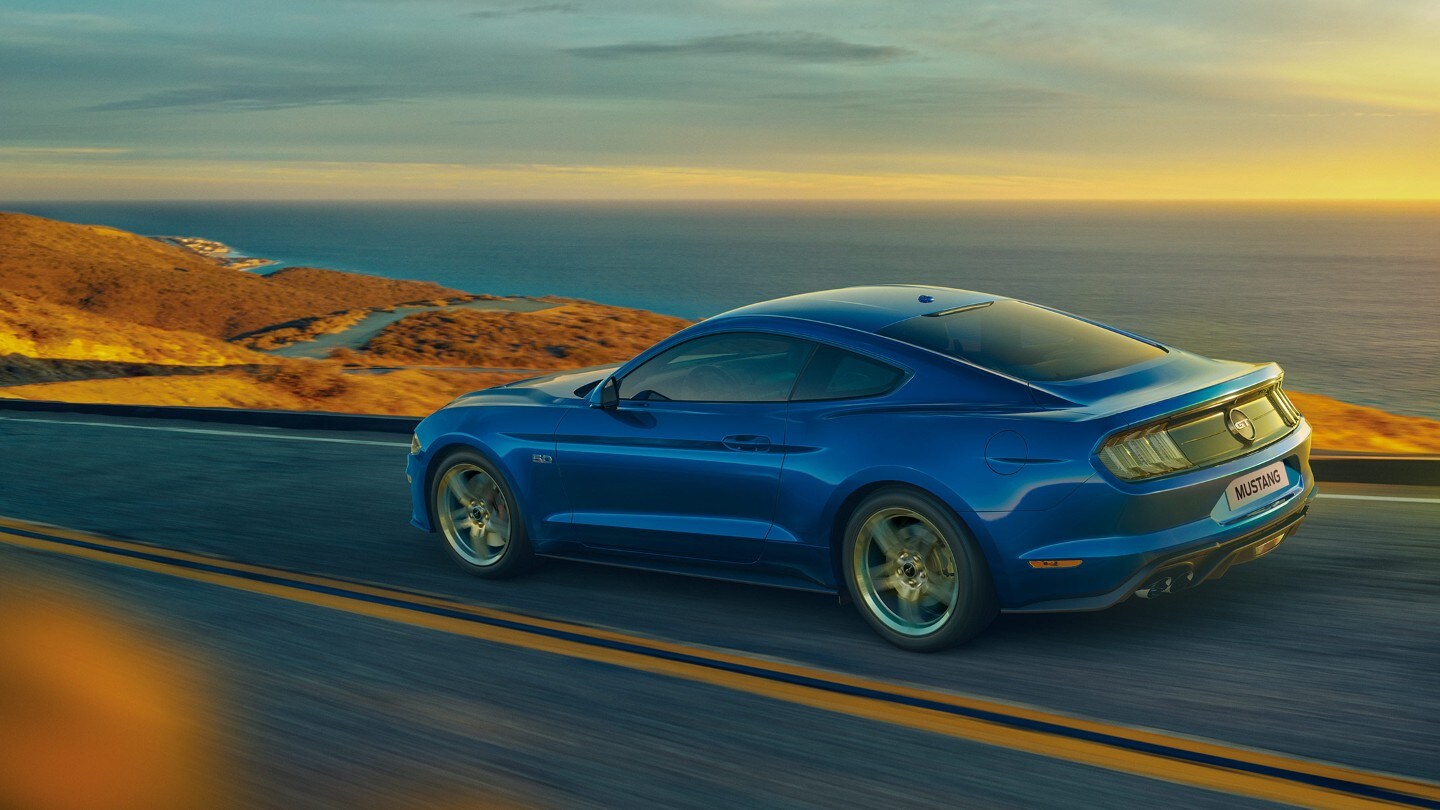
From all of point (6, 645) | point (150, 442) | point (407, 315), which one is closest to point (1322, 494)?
point (6, 645)

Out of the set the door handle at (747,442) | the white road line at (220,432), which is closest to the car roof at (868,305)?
the door handle at (747,442)

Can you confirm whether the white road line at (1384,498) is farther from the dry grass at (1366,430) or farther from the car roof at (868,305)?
the dry grass at (1366,430)

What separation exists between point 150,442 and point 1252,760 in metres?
10.9

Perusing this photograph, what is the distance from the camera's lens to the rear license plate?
5.18 m

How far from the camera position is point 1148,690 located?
481cm

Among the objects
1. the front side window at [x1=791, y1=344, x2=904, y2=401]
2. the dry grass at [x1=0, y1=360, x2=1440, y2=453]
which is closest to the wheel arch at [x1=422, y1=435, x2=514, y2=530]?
the front side window at [x1=791, y1=344, x2=904, y2=401]

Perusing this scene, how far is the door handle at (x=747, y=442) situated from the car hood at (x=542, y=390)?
115 cm

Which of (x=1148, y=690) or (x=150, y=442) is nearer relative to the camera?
(x=1148, y=690)

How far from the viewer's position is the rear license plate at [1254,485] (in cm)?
518

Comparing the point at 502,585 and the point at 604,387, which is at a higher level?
the point at 604,387

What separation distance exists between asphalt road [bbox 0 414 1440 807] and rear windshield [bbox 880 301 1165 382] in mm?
1099

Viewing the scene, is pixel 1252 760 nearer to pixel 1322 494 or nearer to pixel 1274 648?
pixel 1274 648

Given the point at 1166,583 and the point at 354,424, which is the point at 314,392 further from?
the point at 1166,583

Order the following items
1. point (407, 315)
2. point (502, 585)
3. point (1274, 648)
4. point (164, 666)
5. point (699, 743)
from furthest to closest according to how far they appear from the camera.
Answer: point (407, 315), point (502, 585), point (164, 666), point (1274, 648), point (699, 743)
